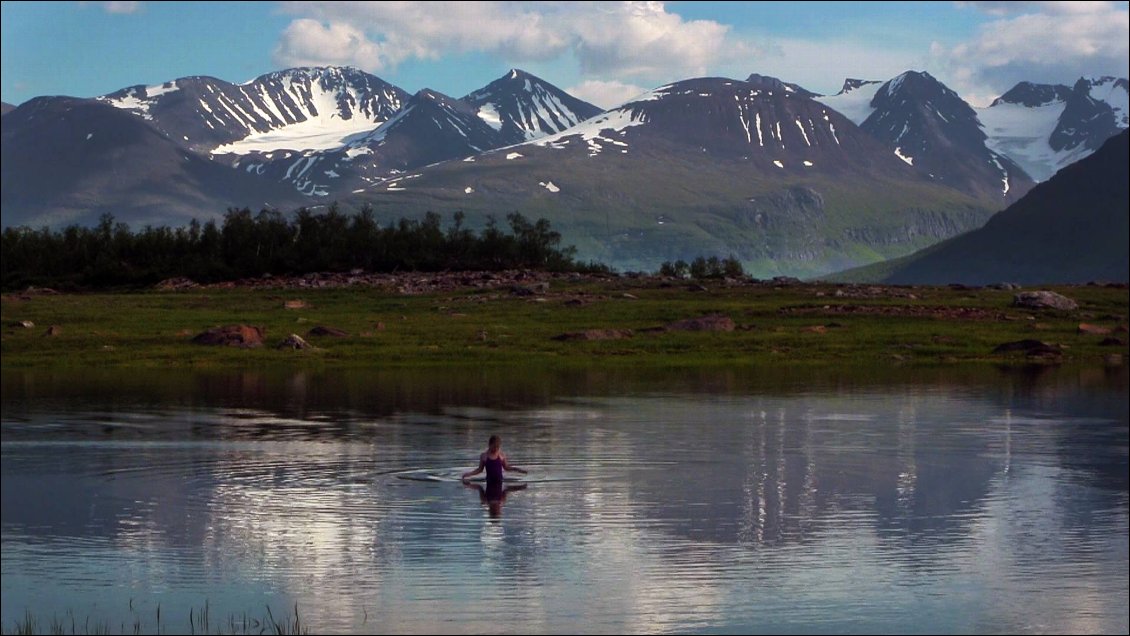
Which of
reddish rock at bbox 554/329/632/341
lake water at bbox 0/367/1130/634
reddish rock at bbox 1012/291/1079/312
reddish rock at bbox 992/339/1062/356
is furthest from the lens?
reddish rock at bbox 1012/291/1079/312

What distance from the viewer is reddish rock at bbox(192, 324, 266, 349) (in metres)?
85.9

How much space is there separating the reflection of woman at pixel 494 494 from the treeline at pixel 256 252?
99.7 meters

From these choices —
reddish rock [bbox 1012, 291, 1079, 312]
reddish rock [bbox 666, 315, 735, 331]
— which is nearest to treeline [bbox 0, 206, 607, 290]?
reddish rock [bbox 666, 315, 735, 331]

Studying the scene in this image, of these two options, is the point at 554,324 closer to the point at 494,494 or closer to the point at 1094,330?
the point at 1094,330

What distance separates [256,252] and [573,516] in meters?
109

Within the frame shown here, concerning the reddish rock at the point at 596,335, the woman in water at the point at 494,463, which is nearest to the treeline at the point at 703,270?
the reddish rock at the point at 596,335

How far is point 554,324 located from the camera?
98.9 m

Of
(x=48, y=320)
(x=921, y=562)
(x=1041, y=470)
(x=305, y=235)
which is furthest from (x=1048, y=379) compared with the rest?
(x=305, y=235)

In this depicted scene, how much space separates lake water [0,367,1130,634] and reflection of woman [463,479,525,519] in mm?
136

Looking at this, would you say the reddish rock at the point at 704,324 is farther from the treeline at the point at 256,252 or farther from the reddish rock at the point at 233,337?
the treeline at the point at 256,252

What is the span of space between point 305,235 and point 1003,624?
12586 centimetres

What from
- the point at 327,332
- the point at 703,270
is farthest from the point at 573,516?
the point at 703,270

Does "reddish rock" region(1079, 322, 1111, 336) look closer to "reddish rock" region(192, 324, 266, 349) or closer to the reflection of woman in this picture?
"reddish rock" region(192, 324, 266, 349)

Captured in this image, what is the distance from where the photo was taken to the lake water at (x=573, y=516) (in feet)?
84.1
